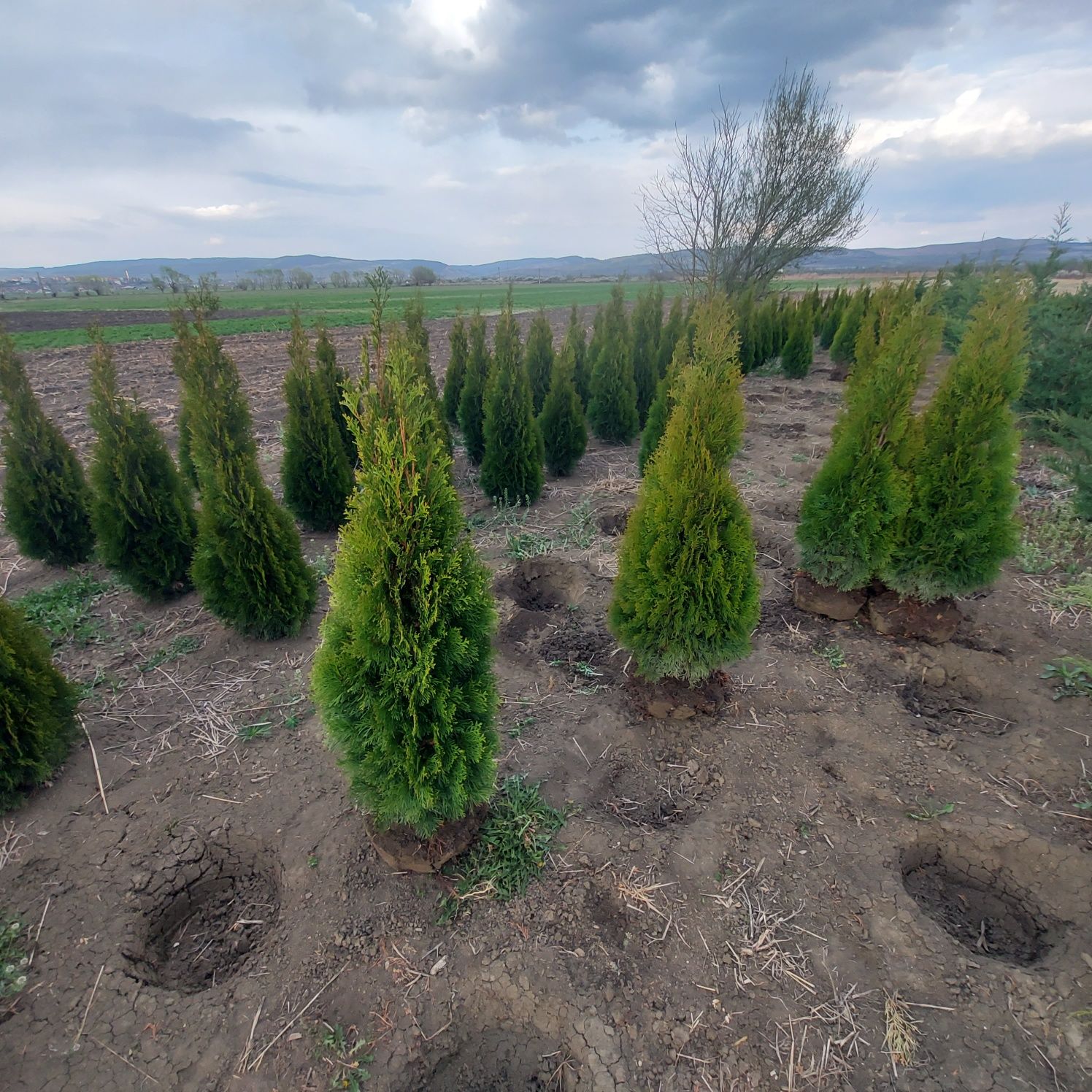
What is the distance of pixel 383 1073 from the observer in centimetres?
231

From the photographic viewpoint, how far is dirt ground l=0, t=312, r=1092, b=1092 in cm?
238

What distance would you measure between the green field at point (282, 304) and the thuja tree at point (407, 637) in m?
0.77

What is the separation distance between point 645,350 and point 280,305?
4657 centimetres

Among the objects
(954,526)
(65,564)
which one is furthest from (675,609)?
(65,564)

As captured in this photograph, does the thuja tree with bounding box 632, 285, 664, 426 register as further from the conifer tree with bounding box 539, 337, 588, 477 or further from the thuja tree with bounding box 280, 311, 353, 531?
the thuja tree with bounding box 280, 311, 353, 531

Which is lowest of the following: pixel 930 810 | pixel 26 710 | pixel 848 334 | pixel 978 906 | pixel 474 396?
pixel 978 906

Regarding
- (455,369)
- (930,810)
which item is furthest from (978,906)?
(455,369)

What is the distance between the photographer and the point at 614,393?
10625 mm

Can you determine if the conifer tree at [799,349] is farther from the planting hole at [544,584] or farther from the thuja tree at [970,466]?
the planting hole at [544,584]

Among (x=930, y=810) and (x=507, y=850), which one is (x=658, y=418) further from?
(x=507, y=850)

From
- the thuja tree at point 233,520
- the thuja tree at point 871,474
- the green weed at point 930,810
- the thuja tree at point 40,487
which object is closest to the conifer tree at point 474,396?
the thuja tree at point 233,520

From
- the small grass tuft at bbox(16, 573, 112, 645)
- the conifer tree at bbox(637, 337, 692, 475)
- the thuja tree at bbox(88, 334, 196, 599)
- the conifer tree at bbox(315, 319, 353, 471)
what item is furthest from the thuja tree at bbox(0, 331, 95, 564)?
the conifer tree at bbox(637, 337, 692, 475)

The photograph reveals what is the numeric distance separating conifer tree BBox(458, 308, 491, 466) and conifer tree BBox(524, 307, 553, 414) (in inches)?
33.0

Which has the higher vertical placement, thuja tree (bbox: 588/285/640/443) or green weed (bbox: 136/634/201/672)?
thuja tree (bbox: 588/285/640/443)
